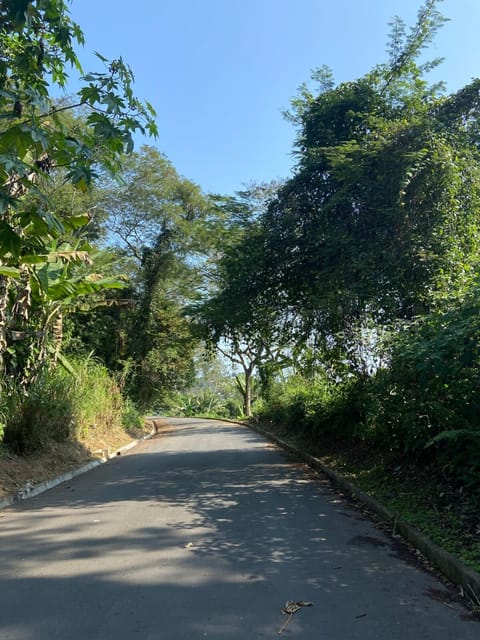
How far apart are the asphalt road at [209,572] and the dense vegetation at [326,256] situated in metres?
1.73

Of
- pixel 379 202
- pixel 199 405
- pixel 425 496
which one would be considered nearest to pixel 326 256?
pixel 379 202

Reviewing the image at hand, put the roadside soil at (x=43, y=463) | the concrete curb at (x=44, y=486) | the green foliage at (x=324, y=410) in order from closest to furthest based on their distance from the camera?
the concrete curb at (x=44, y=486) < the roadside soil at (x=43, y=463) < the green foliage at (x=324, y=410)

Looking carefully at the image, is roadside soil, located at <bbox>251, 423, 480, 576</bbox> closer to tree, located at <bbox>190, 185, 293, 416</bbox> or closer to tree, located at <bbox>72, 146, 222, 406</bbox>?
tree, located at <bbox>190, 185, 293, 416</bbox>

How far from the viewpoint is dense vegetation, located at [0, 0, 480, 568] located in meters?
5.70

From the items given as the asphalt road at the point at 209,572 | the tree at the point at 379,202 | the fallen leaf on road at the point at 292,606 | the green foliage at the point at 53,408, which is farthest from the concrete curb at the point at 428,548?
the green foliage at the point at 53,408

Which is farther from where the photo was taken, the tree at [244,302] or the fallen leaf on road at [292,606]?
the tree at [244,302]

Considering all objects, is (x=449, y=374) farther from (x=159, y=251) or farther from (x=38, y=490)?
(x=159, y=251)

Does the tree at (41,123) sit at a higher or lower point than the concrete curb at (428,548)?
higher

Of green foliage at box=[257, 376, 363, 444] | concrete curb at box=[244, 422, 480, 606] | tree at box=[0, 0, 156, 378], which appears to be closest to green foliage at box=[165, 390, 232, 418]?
green foliage at box=[257, 376, 363, 444]

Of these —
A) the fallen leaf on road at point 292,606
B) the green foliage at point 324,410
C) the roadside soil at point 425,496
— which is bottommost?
the fallen leaf on road at point 292,606

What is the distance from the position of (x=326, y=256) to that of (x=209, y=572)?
25.4 feet

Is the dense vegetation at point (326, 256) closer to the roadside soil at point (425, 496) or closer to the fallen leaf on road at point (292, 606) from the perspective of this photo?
the roadside soil at point (425, 496)

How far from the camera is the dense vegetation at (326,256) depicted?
5.70 metres

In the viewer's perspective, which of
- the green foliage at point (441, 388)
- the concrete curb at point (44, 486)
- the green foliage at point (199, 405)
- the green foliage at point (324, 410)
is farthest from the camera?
the green foliage at point (199, 405)
